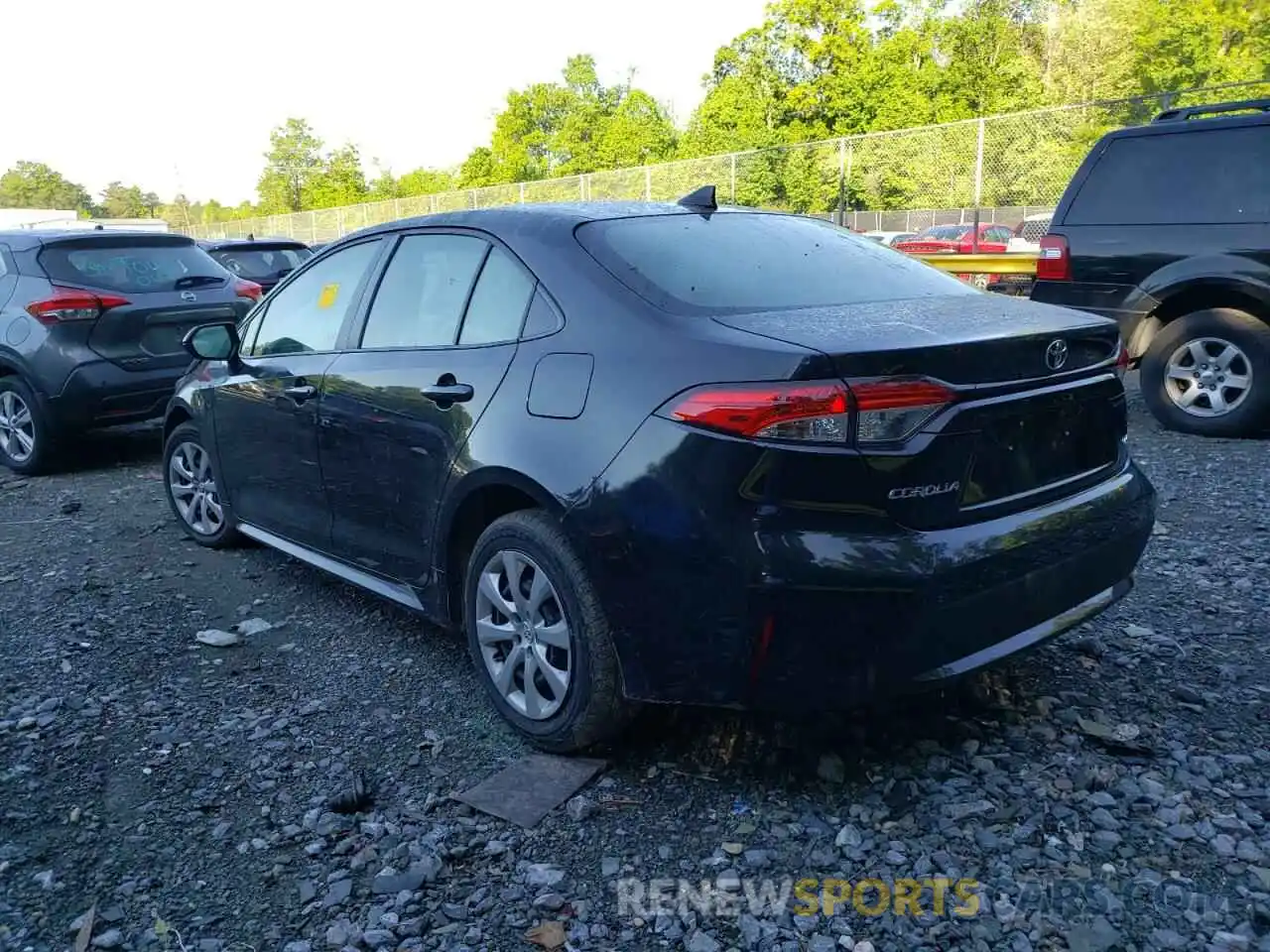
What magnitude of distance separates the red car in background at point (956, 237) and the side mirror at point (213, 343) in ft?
38.5

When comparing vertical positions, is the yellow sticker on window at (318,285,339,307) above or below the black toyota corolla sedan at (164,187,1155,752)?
above

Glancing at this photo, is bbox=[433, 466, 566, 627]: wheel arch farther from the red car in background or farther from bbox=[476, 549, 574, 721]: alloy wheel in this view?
the red car in background

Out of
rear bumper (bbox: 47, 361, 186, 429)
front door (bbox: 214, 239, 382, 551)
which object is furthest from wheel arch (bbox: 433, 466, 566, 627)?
rear bumper (bbox: 47, 361, 186, 429)

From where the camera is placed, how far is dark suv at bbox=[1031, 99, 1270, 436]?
21.6 feet

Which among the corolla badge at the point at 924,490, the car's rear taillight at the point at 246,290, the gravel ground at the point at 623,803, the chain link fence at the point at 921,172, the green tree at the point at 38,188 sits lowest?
the gravel ground at the point at 623,803

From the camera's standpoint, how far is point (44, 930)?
239 cm

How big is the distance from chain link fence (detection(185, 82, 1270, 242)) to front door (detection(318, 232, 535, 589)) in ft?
31.5

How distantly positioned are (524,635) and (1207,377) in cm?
584

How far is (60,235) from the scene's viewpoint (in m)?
7.32

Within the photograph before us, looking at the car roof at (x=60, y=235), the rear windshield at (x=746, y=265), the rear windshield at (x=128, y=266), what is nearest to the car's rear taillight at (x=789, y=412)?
the rear windshield at (x=746, y=265)

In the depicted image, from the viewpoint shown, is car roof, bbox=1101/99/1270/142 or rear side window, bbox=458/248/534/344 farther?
car roof, bbox=1101/99/1270/142

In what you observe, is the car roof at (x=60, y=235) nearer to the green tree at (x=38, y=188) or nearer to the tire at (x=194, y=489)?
the tire at (x=194, y=489)

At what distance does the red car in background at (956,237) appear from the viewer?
15.3 metres

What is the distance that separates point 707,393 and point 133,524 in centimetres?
457
